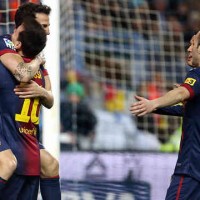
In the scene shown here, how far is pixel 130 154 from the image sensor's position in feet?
26.5

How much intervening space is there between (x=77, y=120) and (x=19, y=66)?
238 inches

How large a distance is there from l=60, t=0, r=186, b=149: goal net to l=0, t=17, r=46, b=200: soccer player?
5978mm

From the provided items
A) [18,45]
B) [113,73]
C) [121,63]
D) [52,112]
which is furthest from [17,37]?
[121,63]

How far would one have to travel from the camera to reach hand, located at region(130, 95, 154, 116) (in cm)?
508

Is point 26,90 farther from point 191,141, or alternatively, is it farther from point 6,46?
point 191,141

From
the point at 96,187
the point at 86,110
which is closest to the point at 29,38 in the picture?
the point at 96,187

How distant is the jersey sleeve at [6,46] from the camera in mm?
5430

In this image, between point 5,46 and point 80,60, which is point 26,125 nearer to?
point 5,46

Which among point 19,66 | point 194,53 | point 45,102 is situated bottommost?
point 45,102

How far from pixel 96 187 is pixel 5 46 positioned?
8.93 feet

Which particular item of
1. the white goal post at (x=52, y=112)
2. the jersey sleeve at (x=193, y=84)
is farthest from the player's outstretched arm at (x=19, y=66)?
the white goal post at (x=52, y=112)

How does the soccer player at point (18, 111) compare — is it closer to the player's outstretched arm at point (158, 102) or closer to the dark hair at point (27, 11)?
the dark hair at point (27, 11)

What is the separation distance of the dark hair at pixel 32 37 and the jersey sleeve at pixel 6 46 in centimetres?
7

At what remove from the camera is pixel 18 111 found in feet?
17.9
